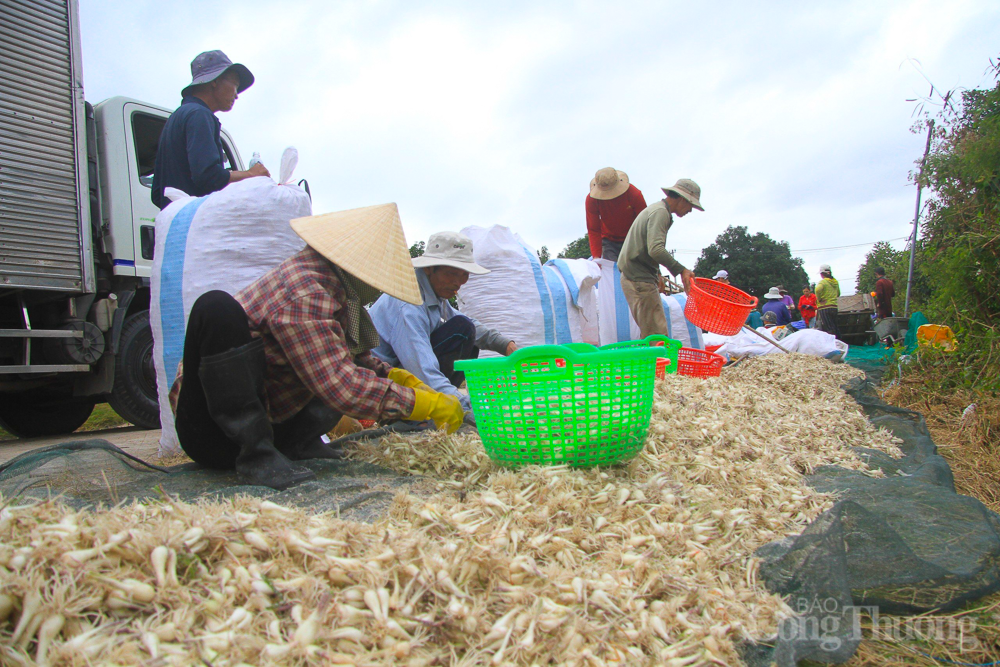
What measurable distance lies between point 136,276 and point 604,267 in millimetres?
3628

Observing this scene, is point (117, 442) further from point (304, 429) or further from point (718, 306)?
point (718, 306)

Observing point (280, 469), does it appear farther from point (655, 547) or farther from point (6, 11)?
point (6, 11)

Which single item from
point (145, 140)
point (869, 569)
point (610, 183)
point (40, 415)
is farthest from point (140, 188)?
point (869, 569)

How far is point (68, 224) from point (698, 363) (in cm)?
428

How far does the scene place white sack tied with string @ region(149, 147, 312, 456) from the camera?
2.72 metres

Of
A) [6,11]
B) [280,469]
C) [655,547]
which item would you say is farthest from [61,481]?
[6,11]

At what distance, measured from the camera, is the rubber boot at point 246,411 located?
5.91ft

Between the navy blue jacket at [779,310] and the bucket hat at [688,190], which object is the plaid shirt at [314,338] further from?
the navy blue jacket at [779,310]

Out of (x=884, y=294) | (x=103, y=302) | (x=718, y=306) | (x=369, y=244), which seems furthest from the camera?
(x=884, y=294)

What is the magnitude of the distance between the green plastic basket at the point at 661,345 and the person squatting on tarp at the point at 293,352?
33.4 inches

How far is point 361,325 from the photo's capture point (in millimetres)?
2283

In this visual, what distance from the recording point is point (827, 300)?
29.2 ft

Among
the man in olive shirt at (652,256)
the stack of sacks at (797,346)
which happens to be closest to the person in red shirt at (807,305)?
the stack of sacks at (797,346)

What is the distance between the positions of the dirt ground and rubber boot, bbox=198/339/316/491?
1.41m
